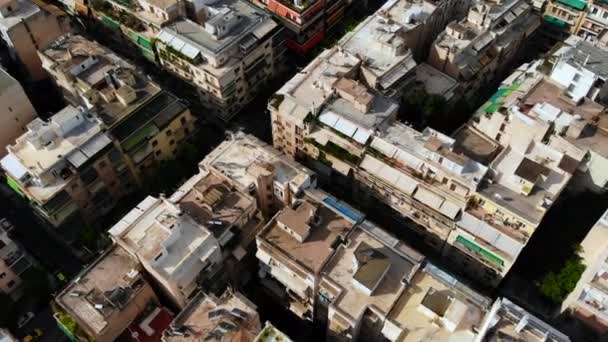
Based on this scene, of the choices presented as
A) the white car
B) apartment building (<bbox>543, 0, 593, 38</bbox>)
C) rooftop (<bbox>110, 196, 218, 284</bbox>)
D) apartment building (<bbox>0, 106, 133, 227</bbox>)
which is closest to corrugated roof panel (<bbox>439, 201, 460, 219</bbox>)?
rooftop (<bbox>110, 196, 218, 284</bbox>)

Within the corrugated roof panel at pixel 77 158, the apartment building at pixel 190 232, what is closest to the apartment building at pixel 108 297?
the apartment building at pixel 190 232

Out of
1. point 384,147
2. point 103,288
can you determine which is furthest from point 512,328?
point 103,288

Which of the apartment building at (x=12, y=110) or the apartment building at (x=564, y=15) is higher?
the apartment building at (x=564, y=15)

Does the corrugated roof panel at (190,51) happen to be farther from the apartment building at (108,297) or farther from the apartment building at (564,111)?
the apartment building at (564,111)

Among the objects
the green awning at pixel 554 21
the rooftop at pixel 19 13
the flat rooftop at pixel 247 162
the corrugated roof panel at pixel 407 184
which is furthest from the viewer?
the green awning at pixel 554 21

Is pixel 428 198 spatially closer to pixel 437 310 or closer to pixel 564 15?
pixel 437 310

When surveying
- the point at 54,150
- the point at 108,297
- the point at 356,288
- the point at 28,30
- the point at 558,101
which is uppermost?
the point at 28,30

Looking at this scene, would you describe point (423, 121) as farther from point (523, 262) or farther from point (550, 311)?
point (550, 311)

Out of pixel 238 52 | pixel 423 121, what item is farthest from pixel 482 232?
pixel 238 52
